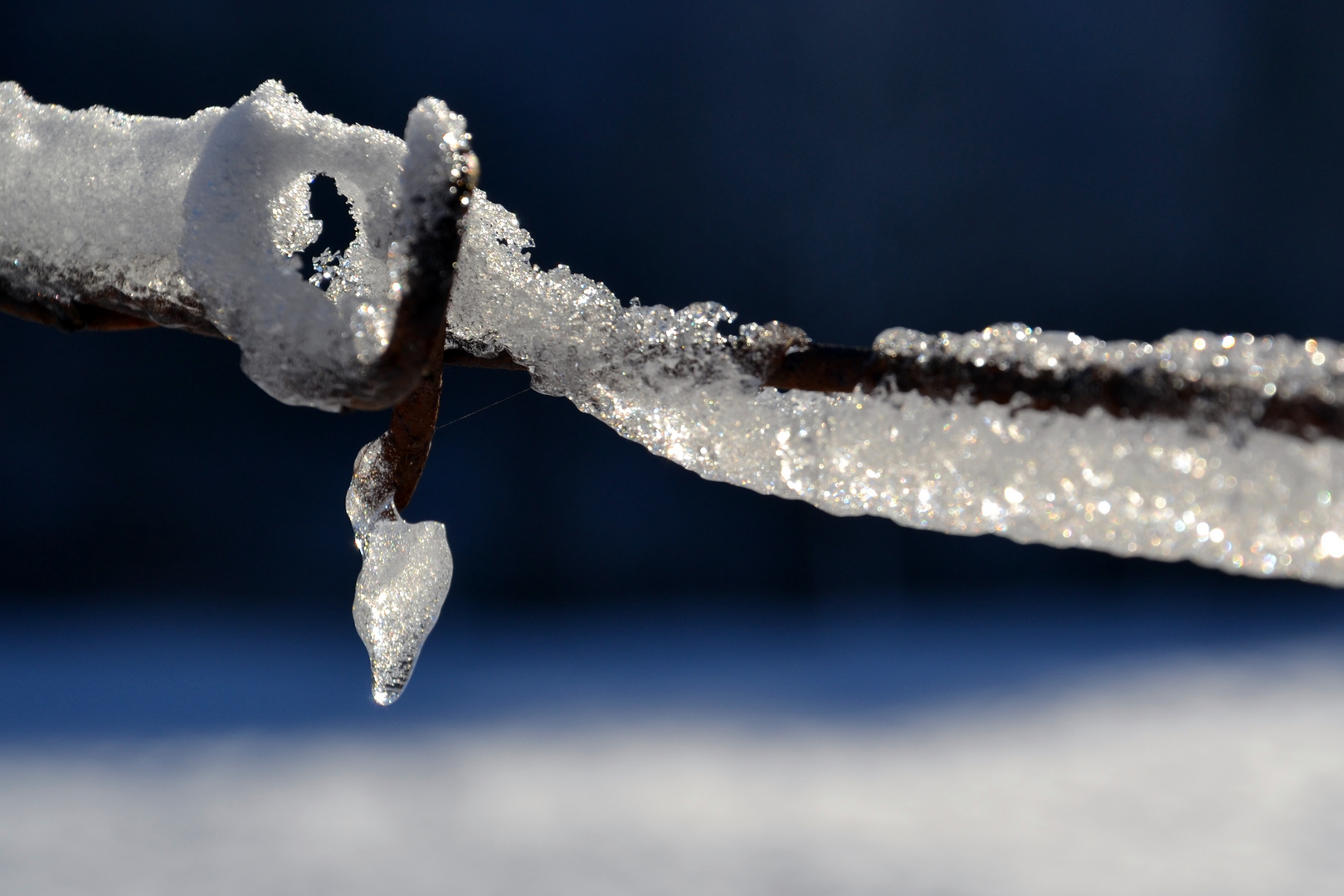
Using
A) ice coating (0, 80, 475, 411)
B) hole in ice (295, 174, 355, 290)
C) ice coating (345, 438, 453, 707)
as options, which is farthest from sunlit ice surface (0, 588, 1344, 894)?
ice coating (0, 80, 475, 411)

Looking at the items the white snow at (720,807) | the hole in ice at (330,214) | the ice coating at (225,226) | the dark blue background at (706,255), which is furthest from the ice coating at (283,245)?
the dark blue background at (706,255)

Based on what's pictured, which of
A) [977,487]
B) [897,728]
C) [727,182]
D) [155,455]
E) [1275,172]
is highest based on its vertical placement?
[1275,172]

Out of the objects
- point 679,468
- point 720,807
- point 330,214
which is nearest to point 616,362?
point 720,807

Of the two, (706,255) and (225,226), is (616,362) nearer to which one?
(225,226)

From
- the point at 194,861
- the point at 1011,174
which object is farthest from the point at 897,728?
the point at 1011,174

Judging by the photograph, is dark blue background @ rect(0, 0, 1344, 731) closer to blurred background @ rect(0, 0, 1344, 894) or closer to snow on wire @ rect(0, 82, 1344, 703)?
blurred background @ rect(0, 0, 1344, 894)

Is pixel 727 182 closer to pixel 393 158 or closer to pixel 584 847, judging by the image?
pixel 584 847
